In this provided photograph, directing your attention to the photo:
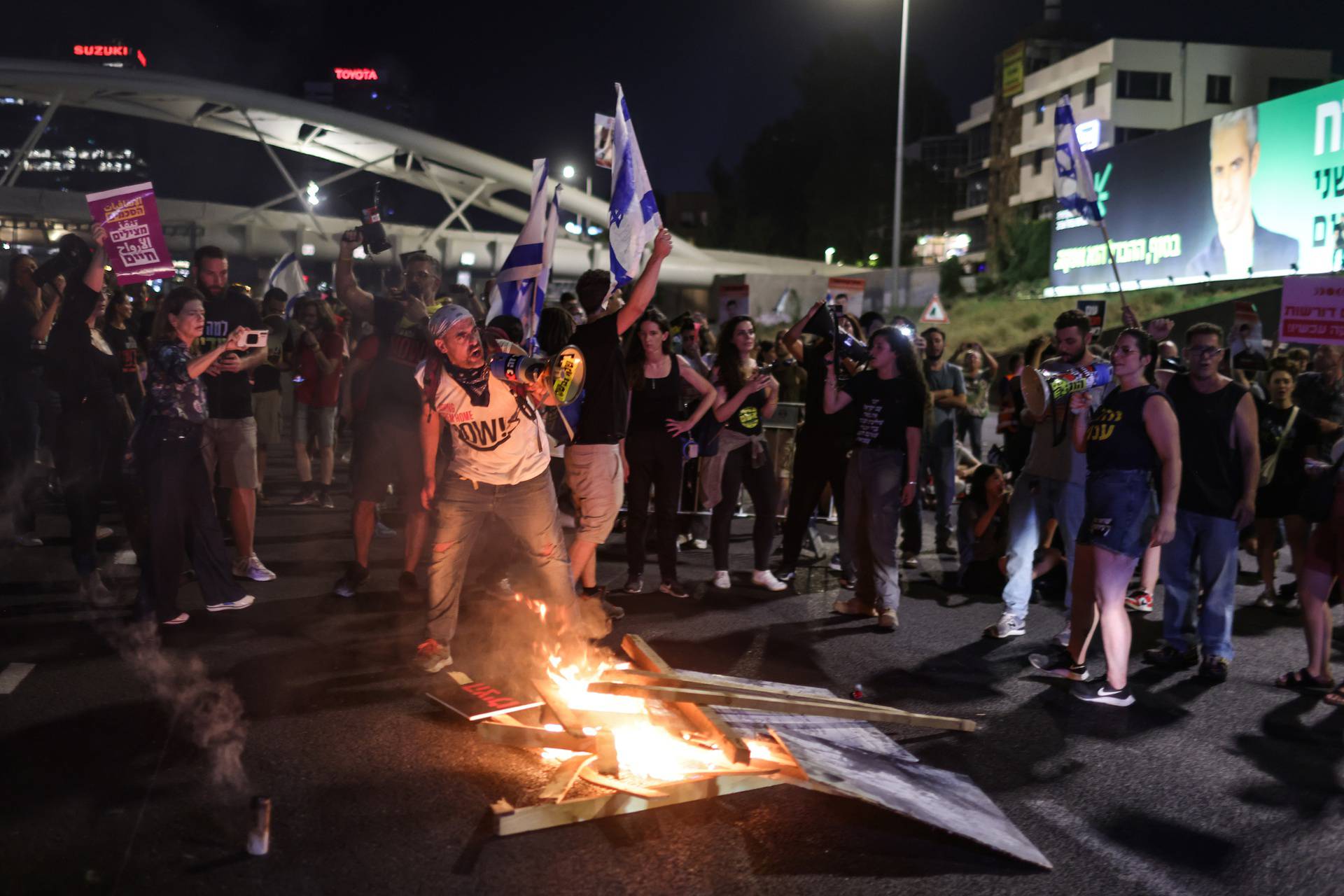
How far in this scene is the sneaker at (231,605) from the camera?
6.96 meters

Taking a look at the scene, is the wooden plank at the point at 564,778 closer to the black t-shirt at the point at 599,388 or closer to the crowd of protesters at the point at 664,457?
the crowd of protesters at the point at 664,457

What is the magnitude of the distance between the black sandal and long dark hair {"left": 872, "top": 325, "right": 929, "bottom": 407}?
8.87 ft

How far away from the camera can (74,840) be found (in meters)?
3.82

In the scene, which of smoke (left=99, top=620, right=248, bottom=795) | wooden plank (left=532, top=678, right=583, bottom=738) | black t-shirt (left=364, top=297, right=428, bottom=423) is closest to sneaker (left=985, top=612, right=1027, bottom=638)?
wooden plank (left=532, top=678, right=583, bottom=738)

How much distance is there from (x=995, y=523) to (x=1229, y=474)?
2.32 metres

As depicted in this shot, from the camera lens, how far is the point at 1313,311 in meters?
8.75

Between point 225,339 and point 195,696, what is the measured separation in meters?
2.86

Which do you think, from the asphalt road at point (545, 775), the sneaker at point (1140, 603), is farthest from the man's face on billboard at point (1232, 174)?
the asphalt road at point (545, 775)

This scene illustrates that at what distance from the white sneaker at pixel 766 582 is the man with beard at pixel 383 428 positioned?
253cm

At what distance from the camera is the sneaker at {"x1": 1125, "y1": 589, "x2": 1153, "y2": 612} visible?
809 centimetres

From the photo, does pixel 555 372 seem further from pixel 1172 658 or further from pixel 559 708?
pixel 1172 658

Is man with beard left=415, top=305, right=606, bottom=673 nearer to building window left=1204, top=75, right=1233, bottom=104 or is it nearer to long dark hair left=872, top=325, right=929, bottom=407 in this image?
long dark hair left=872, top=325, right=929, bottom=407

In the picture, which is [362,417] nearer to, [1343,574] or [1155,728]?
[1155,728]

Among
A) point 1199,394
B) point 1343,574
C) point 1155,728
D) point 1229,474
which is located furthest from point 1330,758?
point 1199,394
